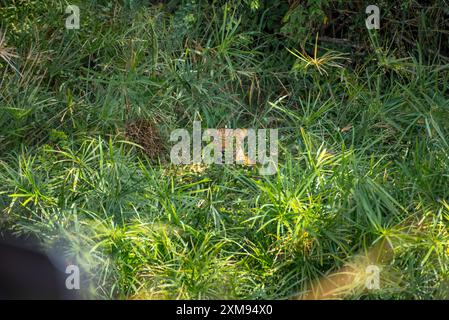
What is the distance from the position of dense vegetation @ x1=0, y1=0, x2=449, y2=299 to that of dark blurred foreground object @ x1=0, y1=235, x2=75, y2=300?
0.09 meters

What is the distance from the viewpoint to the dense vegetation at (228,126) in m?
4.70

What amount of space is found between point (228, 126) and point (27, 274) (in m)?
1.73

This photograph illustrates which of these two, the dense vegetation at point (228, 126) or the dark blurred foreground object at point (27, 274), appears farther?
the dark blurred foreground object at point (27, 274)

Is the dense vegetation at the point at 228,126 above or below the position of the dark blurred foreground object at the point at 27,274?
above

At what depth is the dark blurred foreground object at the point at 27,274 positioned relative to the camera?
4.80 meters

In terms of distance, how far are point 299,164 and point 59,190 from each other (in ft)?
4.50

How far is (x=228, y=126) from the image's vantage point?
237 inches

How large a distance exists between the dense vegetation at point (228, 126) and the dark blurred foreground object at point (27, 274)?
9 centimetres

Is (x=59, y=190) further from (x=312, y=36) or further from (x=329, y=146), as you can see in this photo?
(x=312, y=36)

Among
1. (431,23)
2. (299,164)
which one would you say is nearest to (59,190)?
(299,164)
